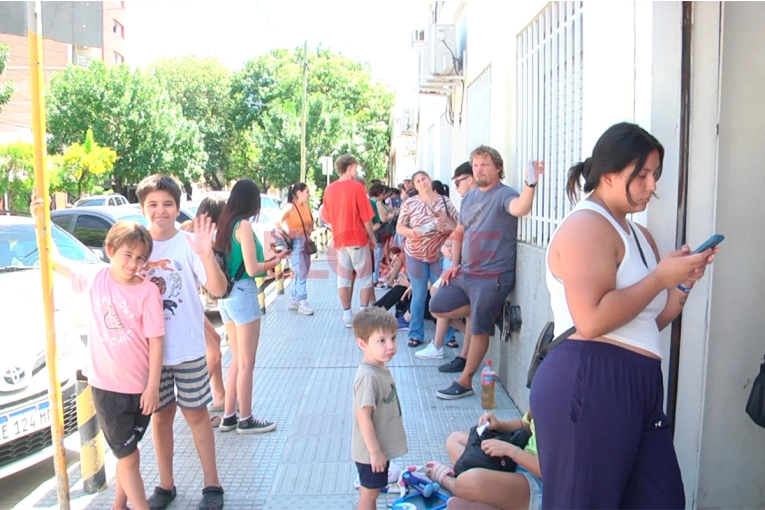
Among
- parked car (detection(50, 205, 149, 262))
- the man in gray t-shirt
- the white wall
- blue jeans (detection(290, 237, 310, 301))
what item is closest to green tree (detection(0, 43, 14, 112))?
parked car (detection(50, 205, 149, 262))

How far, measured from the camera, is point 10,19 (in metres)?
3.46

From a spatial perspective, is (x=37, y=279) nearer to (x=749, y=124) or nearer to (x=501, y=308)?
(x=501, y=308)

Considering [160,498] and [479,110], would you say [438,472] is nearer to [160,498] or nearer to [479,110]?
[160,498]

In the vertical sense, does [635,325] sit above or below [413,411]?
above

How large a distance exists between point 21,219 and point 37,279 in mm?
1093

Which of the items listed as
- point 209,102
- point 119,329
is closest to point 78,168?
point 209,102

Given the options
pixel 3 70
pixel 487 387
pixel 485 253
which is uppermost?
pixel 3 70

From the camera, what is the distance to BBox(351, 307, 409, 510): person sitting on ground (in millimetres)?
3223

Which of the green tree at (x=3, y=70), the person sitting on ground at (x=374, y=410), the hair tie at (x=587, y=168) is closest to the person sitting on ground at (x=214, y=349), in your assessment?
the person sitting on ground at (x=374, y=410)

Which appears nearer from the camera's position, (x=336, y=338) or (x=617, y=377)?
(x=617, y=377)

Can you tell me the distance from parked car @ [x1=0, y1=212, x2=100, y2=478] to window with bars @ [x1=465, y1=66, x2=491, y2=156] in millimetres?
4361

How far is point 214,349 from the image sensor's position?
16.3 feet

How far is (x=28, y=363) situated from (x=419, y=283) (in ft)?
12.8

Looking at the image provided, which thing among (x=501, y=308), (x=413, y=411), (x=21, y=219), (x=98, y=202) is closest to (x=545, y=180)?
(x=501, y=308)
